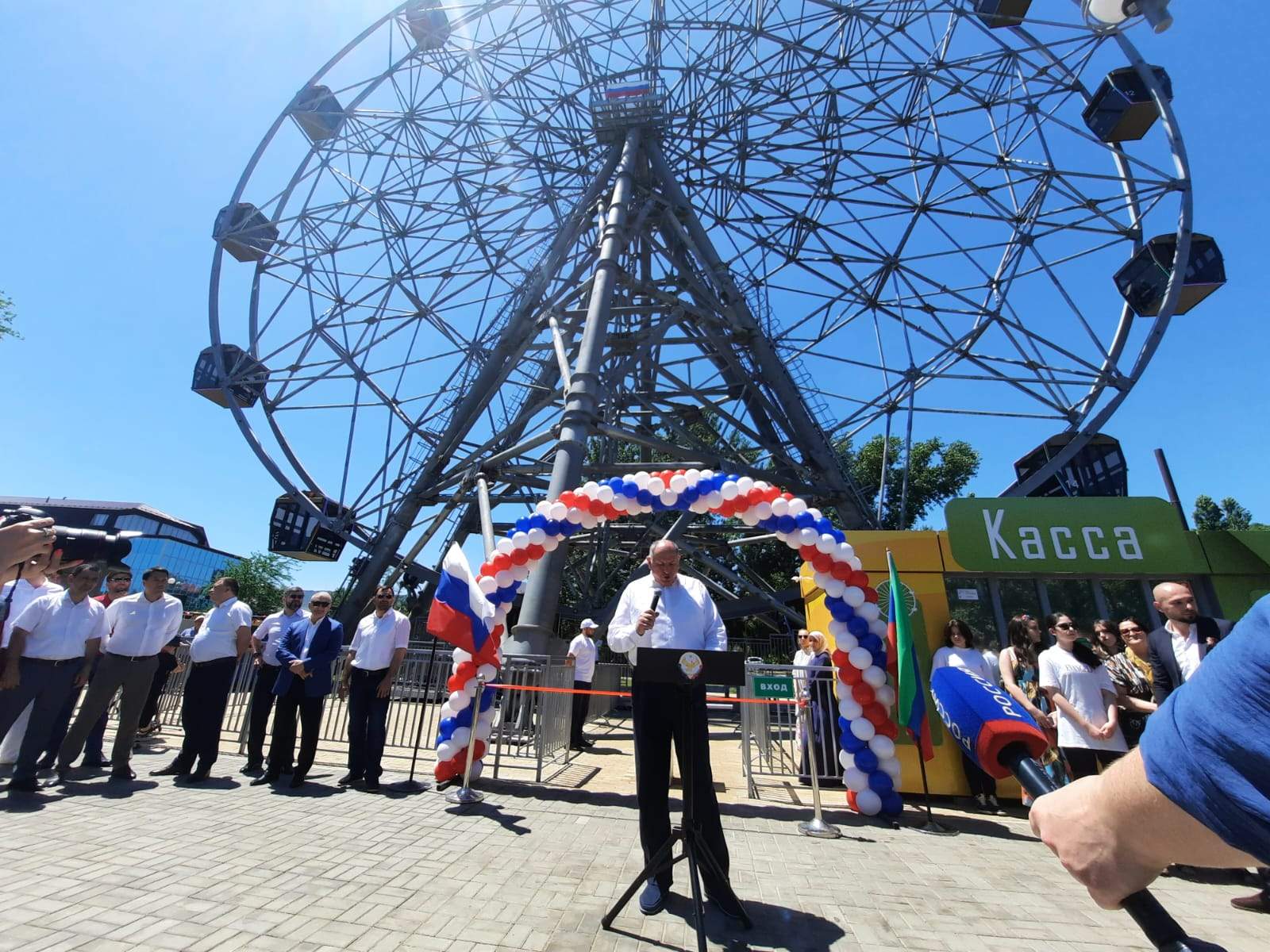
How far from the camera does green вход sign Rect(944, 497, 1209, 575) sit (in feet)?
24.7

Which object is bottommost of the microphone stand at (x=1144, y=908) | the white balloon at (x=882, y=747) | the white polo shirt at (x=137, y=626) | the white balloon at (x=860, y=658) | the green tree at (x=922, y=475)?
the white balloon at (x=882, y=747)

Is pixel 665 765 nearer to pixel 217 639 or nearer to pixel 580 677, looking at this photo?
pixel 217 639

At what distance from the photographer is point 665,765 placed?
13.0ft

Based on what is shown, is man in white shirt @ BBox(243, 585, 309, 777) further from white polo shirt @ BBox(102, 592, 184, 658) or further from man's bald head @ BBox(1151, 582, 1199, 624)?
man's bald head @ BBox(1151, 582, 1199, 624)

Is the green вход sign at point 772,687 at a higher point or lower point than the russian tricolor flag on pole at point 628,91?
lower

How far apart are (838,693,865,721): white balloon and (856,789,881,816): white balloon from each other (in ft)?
2.40

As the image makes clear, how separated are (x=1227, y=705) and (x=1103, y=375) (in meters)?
17.3

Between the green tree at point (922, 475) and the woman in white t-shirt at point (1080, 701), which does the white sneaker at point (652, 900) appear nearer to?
the woman in white t-shirt at point (1080, 701)

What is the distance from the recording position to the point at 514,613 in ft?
58.7

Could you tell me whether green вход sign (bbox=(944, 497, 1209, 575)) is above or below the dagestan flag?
above

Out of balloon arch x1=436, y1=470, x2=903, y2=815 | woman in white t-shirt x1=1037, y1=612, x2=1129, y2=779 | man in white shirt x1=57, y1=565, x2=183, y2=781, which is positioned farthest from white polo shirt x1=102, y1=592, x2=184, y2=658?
woman in white t-shirt x1=1037, y1=612, x2=1129, y2=779

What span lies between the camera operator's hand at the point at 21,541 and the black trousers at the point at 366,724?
4.68m

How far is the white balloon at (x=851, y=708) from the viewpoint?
21.8 feet

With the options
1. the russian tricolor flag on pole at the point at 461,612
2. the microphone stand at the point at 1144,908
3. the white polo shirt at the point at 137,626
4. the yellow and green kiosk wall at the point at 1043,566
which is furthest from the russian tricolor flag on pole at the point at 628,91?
the microphone stand at the point at 1144,908
